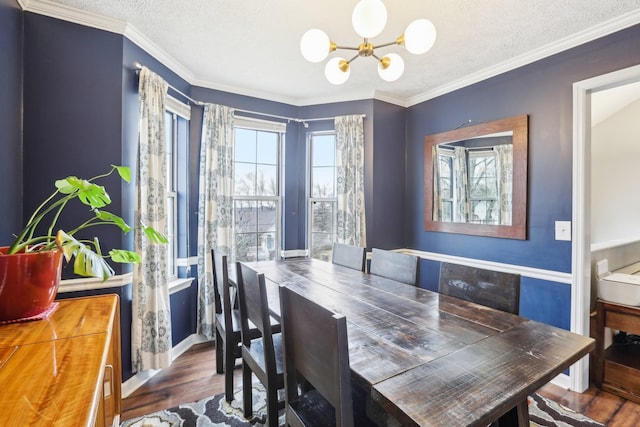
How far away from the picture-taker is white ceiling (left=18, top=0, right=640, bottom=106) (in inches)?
73.0

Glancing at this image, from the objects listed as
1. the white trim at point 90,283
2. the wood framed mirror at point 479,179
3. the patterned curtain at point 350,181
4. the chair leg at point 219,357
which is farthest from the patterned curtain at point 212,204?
the wood framed mirror at point 479,179

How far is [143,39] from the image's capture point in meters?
2.23

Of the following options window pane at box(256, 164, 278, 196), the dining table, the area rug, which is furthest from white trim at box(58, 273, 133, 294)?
the area rug

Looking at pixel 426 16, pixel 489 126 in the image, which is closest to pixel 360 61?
pixel 426 16

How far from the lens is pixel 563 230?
7.38 ft

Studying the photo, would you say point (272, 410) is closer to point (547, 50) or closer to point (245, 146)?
point (245, 146)

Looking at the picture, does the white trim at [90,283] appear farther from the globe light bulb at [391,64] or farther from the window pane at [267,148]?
the globe light bulb at [391,64]

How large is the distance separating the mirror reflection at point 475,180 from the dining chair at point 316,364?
216 cm

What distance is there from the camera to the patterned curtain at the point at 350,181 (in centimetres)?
325

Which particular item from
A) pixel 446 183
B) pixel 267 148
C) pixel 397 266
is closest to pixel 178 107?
pixel 267 148

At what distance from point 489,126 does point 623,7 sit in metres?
1.04

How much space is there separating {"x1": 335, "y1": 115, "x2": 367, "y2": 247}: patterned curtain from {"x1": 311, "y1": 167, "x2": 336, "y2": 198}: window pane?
0.73 feet

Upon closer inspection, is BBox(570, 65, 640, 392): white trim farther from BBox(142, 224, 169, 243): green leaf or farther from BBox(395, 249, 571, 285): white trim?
BBox(142, 224, 169, 243): green leaf

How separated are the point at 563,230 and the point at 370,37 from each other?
6.54 feet
